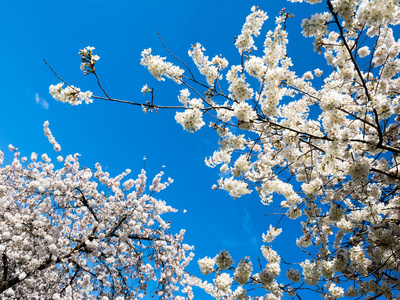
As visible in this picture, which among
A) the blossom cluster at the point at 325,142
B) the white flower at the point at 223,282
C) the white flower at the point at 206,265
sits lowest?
the white flower at the point at 223,282

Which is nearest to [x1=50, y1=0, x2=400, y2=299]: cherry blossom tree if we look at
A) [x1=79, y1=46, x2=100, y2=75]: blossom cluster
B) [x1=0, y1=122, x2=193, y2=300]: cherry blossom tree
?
[x1=79, y1=46, x2=100, y2=75]: blossom cluster

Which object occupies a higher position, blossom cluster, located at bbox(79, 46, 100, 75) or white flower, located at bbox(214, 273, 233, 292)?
blossom cluster, located at bbox(79, 46, 100, 75)

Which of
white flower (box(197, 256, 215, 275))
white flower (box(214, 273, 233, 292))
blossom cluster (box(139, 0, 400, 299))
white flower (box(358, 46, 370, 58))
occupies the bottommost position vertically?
white flower (box(214, 273, 233, 292))

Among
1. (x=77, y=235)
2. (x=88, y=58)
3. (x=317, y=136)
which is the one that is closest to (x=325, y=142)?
(x=317, y=136)

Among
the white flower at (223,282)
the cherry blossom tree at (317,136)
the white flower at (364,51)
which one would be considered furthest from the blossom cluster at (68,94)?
the white flower at (364,51)

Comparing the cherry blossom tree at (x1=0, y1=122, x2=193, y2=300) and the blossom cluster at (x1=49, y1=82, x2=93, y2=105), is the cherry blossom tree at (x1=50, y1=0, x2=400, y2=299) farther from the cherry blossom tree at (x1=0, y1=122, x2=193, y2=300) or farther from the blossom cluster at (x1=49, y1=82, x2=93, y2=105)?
the cherry blossom tree at (x1=0, y1=122, x2=193, y2=300)

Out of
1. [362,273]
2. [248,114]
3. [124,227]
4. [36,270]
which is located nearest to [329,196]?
[362,273]

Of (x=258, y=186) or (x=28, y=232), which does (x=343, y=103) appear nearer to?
(x=258, y=186)

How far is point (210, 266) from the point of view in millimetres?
4738

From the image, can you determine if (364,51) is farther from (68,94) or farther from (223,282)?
(68,94)

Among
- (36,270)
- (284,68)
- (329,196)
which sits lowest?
(36,270)

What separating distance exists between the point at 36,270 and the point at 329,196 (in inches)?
338

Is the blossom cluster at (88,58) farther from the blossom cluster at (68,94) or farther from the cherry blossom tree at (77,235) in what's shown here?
the cherry blossom tree at (77,235)

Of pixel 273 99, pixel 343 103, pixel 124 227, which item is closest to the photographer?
pixel 343 103
